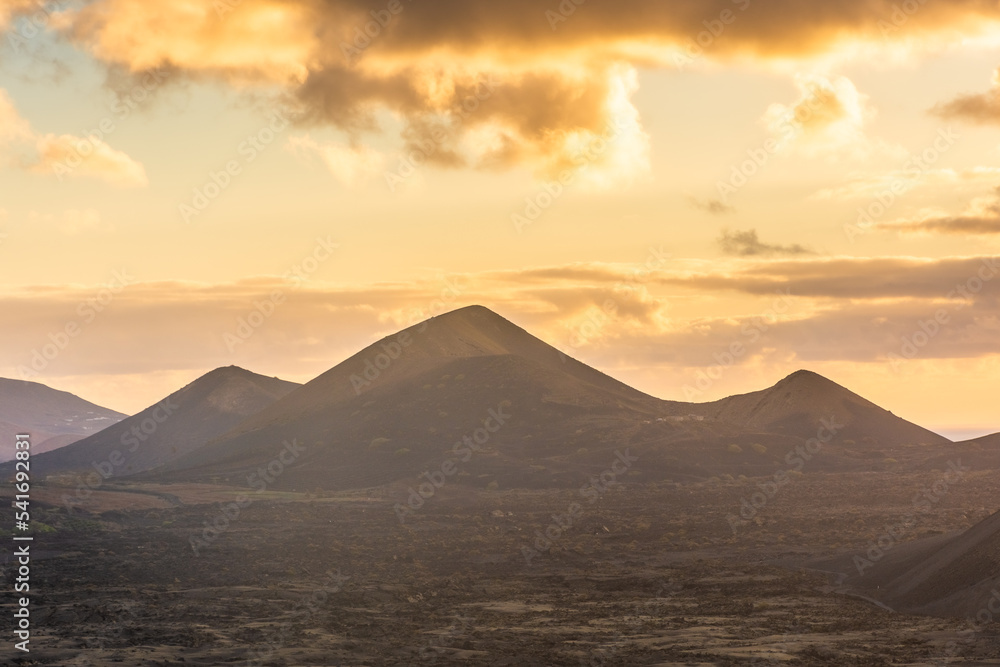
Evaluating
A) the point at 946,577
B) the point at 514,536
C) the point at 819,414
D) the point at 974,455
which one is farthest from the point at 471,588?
the point at 819,414

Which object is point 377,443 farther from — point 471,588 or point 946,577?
point 946,577

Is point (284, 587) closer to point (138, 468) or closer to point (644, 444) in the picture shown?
point (644, 444)

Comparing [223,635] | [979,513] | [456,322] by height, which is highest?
[456,322]

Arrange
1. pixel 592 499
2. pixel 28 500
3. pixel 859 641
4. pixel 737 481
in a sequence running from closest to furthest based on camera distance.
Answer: pixel 859 641 → pixel 28 500 → pixel 592 499 → pixel 737 481

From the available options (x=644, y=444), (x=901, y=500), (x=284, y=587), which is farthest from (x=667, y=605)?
(x=644, y=444)

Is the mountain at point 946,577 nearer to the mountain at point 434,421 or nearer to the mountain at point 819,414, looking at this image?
the mountain at point 434,421

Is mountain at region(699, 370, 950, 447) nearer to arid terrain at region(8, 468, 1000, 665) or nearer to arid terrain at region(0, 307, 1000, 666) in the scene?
arid terrain at region(0, 307, 1000, 666)
